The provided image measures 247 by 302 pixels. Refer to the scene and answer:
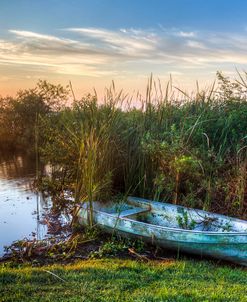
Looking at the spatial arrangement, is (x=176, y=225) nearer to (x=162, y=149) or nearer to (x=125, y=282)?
(x=162, y=149)

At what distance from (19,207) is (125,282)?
4.92m

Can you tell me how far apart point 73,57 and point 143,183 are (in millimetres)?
4192

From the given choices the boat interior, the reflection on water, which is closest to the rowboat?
the boat interior

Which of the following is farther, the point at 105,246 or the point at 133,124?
the point at 133,124

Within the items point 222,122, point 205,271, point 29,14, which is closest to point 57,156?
point 29,14

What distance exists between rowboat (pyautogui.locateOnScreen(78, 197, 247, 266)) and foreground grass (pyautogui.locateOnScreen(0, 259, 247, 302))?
0.79 feet

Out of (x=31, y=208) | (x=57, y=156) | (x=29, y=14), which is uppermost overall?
(x=29, y=14)

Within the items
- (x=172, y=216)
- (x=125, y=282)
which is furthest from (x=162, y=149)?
(x=125, y=282)

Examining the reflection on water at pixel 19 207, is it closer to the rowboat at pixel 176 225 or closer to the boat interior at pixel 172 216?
the rowboat at pixel 176 225

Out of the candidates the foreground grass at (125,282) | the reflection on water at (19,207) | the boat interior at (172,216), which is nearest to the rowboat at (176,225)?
the boat interior at (172,216)

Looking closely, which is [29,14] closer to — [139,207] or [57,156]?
[57,156]

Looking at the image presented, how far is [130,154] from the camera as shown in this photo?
7.23m

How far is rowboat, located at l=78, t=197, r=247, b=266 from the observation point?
4895mm

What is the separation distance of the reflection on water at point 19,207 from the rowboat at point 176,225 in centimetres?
113
